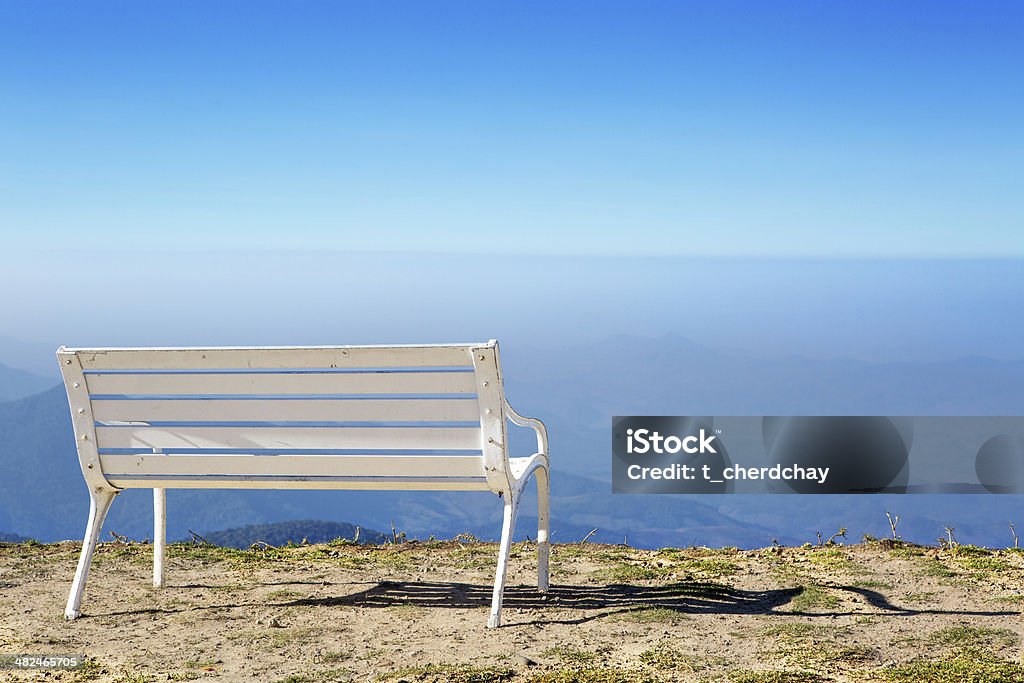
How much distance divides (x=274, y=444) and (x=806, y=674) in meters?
2.22

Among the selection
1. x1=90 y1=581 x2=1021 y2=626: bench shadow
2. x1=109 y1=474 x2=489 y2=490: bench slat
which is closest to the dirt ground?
x1=90 y1=581 x2=1021 y2=626: bench shadow

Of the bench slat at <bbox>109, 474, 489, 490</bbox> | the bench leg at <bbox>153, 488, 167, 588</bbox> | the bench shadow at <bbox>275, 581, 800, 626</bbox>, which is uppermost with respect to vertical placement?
the bench slat at <bbox>109, 474, 489, 490</bbox>

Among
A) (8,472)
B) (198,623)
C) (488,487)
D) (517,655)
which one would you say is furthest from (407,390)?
(8,472)

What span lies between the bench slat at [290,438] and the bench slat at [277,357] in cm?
29

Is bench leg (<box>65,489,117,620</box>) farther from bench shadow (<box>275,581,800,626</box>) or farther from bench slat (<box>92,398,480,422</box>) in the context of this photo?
bench shadow (<box>275,581,800,626</box>)

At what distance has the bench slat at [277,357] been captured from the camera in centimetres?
401

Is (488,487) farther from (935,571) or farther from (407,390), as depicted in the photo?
(935,571)

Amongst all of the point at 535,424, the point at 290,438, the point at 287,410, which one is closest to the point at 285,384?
the point at 287,410

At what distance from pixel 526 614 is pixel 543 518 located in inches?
19.8

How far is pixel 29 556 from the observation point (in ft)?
20.4

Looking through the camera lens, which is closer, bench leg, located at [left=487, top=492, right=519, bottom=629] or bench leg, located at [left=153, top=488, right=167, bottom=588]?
bench leg, located at [left=487, top=492, right=519, bottom=629]

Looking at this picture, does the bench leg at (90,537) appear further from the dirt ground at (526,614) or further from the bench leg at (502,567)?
the bench leg at (502,567)

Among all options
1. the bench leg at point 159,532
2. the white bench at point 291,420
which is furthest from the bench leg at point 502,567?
the bench leg at point 159,532

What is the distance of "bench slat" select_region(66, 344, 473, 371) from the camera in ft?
13.1
